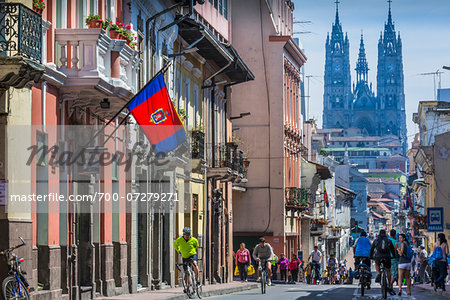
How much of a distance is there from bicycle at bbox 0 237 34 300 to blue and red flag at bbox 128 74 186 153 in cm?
529

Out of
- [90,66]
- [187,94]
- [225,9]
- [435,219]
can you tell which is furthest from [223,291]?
[225,9]

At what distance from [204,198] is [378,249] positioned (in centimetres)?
1351

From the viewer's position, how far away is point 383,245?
80.2 ft

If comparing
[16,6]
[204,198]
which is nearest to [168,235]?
[204,198]

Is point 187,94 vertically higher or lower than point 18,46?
higher

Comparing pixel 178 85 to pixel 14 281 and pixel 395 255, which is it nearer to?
pixel 395 255

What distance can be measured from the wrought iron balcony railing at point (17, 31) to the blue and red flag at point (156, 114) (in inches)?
195

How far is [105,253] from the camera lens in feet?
74.9

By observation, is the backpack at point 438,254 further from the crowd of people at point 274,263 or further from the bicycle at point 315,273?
the bicycle at point 315,273

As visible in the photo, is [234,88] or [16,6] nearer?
[16,6]

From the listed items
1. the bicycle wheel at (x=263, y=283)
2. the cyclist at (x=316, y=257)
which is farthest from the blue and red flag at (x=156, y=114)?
the cyclist at (x=316, y=257)

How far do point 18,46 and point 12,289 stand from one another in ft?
11.5

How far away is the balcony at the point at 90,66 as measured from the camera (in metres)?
18.9

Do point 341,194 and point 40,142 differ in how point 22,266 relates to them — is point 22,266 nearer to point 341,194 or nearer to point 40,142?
point 40,142
